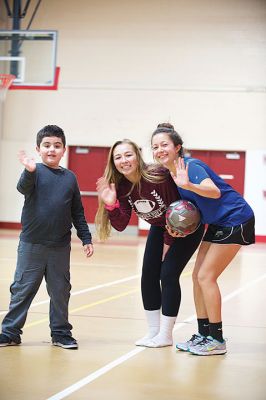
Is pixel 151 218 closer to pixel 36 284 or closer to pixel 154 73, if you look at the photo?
pixel 36 284

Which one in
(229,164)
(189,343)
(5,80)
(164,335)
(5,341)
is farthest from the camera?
(229,164)

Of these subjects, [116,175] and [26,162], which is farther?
[116,175]

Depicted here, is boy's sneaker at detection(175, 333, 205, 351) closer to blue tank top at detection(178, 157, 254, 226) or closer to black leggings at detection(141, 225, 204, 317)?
black leggings at detection(141, 225, 204, 317)

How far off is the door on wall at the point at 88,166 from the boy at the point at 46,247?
51.9 ft

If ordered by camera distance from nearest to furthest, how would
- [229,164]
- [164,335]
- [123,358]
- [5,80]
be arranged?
1. [123,358]
2. [164,335]
3. [5,80]
4. [229,164]

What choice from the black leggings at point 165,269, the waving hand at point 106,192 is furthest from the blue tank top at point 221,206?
the waving hand at point 106,192

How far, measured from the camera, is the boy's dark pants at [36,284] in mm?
5520

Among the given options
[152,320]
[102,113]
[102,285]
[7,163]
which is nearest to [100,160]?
[102,113]

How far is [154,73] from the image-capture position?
20.8 m

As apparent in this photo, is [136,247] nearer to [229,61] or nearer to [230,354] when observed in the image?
[229,61]

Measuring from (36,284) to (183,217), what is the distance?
123cm

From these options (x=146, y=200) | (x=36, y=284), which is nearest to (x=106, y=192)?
(x=146, y=200)

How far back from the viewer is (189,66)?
20547mm

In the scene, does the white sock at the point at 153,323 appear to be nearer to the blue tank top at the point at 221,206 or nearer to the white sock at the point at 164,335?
the white sock at the point at 164,335
